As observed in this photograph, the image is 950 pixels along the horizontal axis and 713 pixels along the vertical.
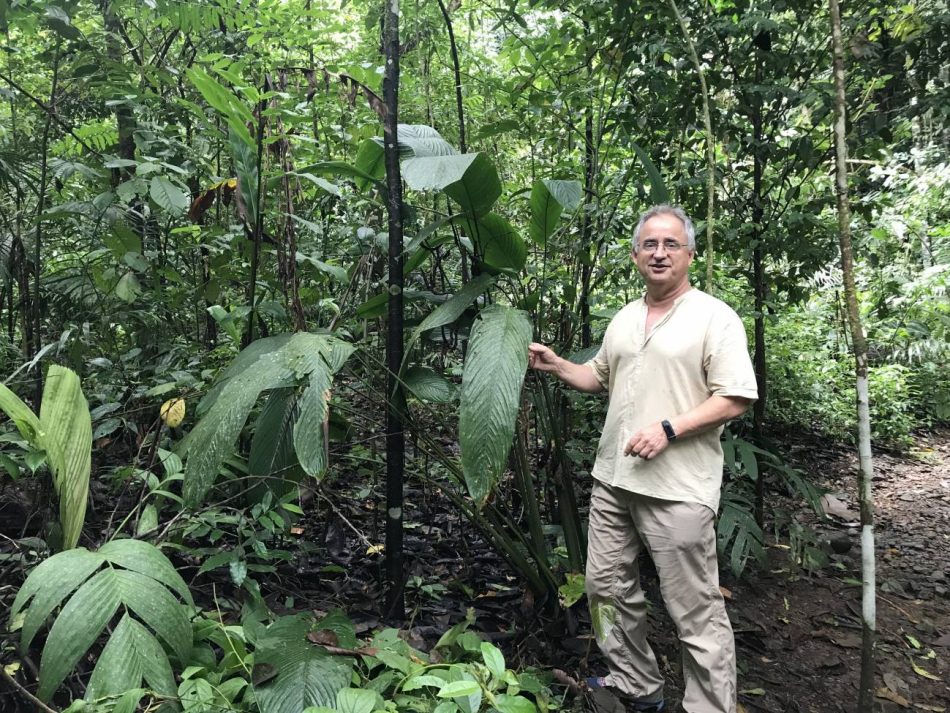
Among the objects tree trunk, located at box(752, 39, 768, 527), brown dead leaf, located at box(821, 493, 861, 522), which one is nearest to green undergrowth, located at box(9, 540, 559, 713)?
tree trunk, located at box(752, 39, 768, 527)

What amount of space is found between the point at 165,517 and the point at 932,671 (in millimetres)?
2984

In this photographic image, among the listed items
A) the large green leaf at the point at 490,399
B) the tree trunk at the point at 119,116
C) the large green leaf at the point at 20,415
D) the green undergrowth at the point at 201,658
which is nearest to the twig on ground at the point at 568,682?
the green undergrowth at the point at 201,658

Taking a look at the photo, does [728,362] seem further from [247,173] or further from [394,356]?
[247,173]

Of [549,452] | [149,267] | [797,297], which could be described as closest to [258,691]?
[549,452]

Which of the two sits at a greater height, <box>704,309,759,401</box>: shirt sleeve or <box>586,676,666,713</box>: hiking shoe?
<box>704,309,759,401</box>: shirt sleeve

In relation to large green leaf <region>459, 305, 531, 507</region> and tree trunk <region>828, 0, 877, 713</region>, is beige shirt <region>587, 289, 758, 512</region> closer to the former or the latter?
tree trunk <region>828, 0, 877, 713</region>

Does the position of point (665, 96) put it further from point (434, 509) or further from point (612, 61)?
point (434, 509)

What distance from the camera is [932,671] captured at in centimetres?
238

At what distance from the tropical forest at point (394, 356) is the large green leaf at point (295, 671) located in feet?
0.03

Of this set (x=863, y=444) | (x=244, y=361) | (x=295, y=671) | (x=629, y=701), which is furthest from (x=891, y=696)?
(x=244, y=361)

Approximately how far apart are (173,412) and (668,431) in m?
1.51

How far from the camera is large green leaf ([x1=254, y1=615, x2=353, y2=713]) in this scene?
142 centimetres

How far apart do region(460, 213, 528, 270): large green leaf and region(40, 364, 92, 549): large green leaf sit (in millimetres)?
1222

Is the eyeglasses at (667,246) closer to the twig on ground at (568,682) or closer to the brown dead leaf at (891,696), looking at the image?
the twig on ground at (568,682)
